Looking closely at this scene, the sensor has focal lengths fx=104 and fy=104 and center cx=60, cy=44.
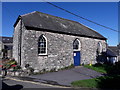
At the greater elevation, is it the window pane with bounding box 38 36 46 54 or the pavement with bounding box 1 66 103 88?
the window pane with bounding box 38 36 46 54

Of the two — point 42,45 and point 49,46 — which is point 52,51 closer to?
point 49,46

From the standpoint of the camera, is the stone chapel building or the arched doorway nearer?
the stone chapel building

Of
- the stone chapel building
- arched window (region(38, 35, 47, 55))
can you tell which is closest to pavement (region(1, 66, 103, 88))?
the stone chapel building

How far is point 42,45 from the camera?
12.4 meters

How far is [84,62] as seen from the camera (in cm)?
1641

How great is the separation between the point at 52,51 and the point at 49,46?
0.74 metres

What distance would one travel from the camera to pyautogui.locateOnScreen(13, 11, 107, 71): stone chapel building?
11.5 m

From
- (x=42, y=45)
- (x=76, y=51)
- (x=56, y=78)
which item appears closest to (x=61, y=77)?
(x=56, y=78)

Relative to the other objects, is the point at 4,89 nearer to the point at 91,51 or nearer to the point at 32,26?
the point at 32,26

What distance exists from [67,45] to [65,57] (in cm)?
168

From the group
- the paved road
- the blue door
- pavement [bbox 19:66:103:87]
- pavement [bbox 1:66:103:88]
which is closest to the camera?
pavement [bbox 1:66:103:88]

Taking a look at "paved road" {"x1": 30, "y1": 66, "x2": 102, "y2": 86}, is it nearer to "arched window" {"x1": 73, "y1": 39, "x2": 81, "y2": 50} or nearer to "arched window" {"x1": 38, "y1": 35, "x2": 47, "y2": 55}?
"arched window" {"x1": 38, "y1": 35, "x2": 47, "y2": 55}

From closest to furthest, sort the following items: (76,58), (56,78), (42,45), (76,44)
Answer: (56,78) → (42,45) → (76,58) → (76,44)

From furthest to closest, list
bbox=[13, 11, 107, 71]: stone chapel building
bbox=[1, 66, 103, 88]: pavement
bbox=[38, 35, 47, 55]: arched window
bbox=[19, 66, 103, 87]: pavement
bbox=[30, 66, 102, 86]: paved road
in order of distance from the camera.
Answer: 1. bbox=[38, 35, 47, 55]: arched window
2. bbox=[13, 11, 107, 71]: stone chapel building
3. bbox=[30, 66, 102, 86]: paved road
4. bbox=[19, 66, 103, 87]: pavement
5. bbox=[1, 66, 103, 88]: pavement
